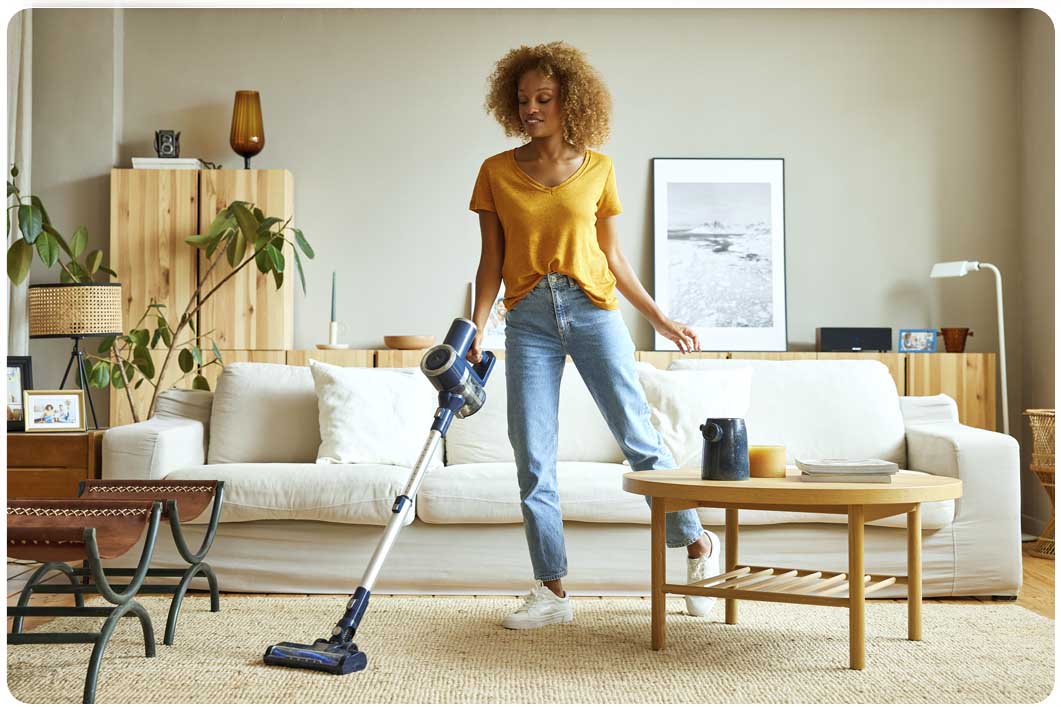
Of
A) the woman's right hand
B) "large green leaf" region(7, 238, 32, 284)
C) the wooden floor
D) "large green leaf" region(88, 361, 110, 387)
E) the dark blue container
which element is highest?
"large green leaf" region(7, 238, 32, 284)

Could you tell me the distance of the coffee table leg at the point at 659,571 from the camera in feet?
7.13

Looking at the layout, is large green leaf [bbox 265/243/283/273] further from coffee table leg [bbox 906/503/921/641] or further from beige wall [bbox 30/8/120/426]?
coffee table leg [bbox 906/503/921/641]


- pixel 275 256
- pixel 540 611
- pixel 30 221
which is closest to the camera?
pixel 540 611

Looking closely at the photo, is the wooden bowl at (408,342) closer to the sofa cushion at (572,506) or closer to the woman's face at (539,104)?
the sofa cushion at (572,506)

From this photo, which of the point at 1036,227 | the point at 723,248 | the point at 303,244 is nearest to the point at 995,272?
the point at 1036,227

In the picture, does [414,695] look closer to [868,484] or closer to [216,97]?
[868,484]

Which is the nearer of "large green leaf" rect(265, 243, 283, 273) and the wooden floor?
the wooden floor

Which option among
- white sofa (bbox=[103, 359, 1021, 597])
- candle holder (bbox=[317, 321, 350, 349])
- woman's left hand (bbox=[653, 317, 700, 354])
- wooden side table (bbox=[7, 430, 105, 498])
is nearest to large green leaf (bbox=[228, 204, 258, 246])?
candle holder (bbox=[317, 321, 350, 349])

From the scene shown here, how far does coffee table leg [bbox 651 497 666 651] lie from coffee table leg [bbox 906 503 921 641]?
1.80 ft

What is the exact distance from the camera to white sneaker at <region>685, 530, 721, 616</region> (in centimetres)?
245

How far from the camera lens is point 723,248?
15.2 feet

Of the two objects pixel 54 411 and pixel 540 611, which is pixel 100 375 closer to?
pixel 54 411

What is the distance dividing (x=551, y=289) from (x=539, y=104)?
1.42ft

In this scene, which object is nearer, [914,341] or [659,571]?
[659,571]
